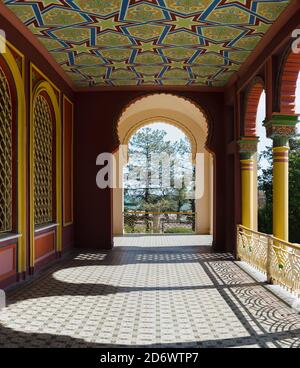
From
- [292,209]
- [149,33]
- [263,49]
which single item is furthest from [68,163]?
[292,209]

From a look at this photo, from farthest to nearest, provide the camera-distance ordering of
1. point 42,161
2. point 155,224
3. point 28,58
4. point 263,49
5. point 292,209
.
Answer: point 292,209
point 155,224
point 42,161
point 263,49
point 28,58

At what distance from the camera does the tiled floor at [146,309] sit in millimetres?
3979

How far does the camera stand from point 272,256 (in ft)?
21.2

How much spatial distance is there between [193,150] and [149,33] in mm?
7938

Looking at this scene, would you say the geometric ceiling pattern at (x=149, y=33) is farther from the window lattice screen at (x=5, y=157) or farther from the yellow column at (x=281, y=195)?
the yellow column at (x=281, y=195)

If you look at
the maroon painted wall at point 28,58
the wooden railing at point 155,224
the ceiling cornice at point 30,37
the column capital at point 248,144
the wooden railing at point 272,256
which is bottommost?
the wooden railing at point 155,224

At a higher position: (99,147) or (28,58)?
(28,58)

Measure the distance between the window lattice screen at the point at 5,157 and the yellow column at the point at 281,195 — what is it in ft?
14.4

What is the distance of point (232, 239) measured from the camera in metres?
9.76

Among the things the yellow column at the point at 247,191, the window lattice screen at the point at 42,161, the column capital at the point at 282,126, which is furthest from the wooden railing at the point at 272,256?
the window lattice screen at the point at 42,161

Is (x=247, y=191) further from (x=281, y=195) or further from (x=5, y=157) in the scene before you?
(x=5, y=157)

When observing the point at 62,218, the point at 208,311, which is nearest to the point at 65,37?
the point at 62,218

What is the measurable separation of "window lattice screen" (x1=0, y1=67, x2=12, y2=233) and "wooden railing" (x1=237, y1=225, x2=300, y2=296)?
420 centimetres

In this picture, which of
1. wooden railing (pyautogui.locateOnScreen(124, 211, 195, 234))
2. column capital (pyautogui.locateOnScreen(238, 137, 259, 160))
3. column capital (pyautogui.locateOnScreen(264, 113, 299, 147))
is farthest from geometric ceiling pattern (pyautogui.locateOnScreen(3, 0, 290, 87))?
wooden railing (pyautogui.locateOnScreen(124, 211, 195, 234))
